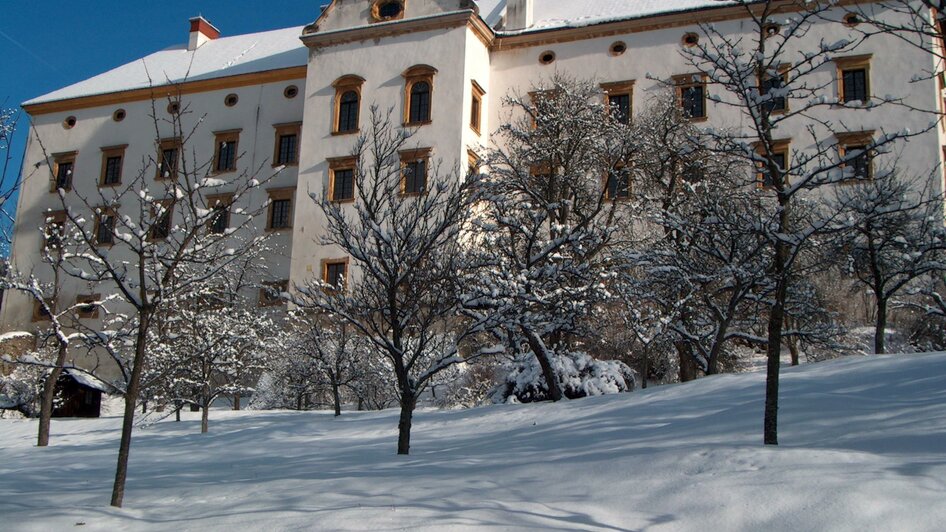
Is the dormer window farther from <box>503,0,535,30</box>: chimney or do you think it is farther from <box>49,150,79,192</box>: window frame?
<box>49,150,79,192</box>: window frame

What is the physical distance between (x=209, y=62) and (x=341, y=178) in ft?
42.5

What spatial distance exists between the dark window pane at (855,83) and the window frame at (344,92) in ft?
61.2

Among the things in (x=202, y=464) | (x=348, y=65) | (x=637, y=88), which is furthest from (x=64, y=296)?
(x=202, y=464)

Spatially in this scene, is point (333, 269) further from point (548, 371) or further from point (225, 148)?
point (548, 371)

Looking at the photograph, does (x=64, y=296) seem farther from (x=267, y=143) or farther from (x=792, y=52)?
(x=792, y=52)

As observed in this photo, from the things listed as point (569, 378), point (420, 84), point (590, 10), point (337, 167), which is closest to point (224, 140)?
point (337, 167)

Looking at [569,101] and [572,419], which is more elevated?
[569,101]

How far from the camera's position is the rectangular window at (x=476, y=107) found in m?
35.5

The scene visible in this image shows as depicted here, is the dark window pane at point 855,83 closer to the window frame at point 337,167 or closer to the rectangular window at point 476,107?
the rectangular window at point 476,107

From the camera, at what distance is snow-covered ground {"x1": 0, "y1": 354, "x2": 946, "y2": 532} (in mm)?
7176

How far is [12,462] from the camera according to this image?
55.0 ft

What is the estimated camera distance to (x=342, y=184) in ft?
117

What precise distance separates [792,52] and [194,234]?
27926mm

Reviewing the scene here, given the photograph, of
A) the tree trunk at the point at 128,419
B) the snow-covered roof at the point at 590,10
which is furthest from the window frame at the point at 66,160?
the tree trunk at the point at 128,419
